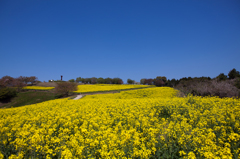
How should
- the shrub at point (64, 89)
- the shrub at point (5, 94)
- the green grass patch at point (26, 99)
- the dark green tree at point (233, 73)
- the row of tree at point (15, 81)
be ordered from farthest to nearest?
1. the row of tree at point (15, 81)
2. the shrub at point (64, 89)
3. the dark green tree at point (233, 73)
4. the shrub at point (5, 94)
5. the green grass patch at point (26, 99)

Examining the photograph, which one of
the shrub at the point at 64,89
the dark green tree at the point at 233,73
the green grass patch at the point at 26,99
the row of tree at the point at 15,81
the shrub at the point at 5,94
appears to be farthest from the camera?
the row of tree at the point at 15,81

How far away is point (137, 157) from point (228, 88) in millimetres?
21144

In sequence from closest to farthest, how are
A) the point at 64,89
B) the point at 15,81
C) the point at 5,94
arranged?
the point at 5,94, the point at 64,89, the point at 15,81

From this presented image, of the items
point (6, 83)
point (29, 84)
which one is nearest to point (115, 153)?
point (6, 83)

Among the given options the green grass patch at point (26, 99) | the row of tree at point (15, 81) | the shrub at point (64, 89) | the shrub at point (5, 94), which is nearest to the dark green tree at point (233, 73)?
the shrub at point (64, 89)

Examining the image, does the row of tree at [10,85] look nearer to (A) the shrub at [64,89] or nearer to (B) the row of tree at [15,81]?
(B) the row of tree at [15,81]

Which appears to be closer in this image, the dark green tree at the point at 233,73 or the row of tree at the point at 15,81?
the dark green tree at the point at 233,73

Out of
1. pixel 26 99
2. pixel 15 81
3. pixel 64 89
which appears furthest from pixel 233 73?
pixel 15 81

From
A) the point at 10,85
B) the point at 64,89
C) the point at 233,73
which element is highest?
the point at 233,73

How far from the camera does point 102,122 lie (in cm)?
744

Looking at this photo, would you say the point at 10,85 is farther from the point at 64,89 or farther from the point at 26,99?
the point at 64,89

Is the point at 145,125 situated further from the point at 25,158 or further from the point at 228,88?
the point at 228,88

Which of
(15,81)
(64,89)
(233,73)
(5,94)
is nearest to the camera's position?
(5,94)

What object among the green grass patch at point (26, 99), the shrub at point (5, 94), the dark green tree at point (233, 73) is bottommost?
the green grass patch at point (26, 99)
